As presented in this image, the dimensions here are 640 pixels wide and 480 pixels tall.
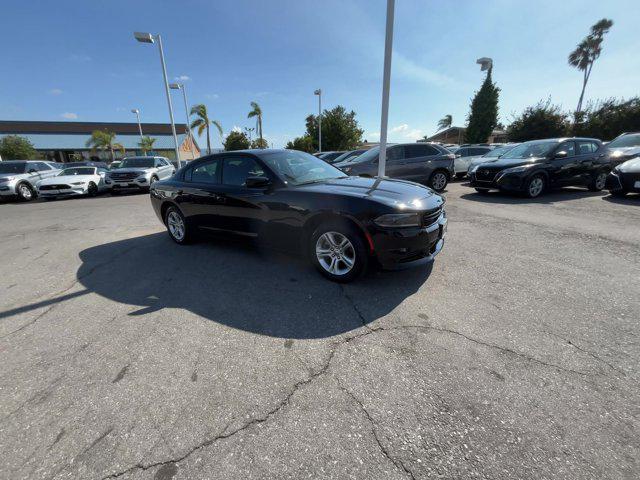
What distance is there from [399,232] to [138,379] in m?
2.55

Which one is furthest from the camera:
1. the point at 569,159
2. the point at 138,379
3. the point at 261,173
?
the point at 569,159

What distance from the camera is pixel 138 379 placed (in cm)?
214

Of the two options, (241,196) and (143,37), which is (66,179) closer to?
(143,37)

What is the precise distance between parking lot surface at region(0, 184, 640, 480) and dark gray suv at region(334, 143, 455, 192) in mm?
5874

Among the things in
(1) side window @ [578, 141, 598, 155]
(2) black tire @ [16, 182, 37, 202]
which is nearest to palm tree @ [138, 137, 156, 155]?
(2) black tire @ [16, 182, 37, 202]

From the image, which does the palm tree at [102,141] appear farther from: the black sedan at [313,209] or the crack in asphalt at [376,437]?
the crack in asphalt at [376,437]

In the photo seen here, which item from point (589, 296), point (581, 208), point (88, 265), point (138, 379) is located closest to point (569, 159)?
point (581, 208)

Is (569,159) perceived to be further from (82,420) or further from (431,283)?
(82,420)

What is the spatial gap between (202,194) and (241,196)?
0.92 m

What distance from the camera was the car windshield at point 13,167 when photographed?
12270mm

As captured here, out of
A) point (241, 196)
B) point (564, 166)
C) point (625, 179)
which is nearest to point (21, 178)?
point (241, 196)

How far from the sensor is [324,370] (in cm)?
214

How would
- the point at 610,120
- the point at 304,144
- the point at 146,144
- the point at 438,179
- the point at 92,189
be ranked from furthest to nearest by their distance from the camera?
the point at 146,144 → the point at 304,144 → the point at 610,120 → the point at 92,189 → the point at 438,179

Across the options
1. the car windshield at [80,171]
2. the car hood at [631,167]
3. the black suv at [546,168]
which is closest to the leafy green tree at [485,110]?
the black suv at [546,168]
